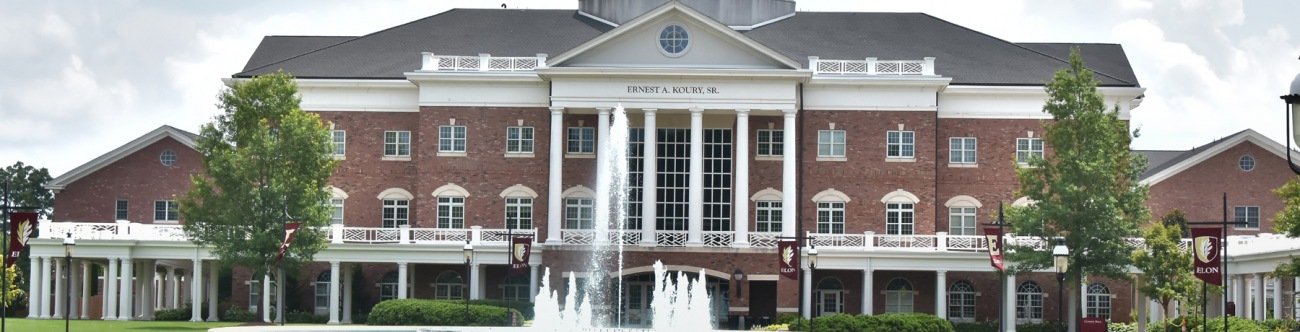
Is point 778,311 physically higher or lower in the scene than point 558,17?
lower

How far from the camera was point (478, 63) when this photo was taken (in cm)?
6166

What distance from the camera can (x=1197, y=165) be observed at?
6556 cm

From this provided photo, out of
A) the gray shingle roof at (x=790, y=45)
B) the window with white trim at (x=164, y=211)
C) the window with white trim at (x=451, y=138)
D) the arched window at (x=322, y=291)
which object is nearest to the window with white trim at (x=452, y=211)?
the window with white trim at (x=451, y=138)

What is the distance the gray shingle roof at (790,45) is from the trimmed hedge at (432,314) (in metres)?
13.7

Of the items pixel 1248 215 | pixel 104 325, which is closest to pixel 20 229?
A: pixel 104 325

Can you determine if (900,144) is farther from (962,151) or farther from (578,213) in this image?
(578,213)

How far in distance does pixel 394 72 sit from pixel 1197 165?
96.7ft

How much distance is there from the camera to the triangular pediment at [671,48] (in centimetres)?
5881

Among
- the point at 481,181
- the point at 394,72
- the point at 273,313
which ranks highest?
the point at 394,72

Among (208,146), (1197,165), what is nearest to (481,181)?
(208,146)

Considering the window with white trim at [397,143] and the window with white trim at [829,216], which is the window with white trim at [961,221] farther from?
the window with white trim at [397,143]

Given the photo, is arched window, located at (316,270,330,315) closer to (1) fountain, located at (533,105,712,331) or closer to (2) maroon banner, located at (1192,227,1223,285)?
(1) fountain, located at (533,105,712,331)

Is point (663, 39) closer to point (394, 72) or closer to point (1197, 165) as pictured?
point (394, 72)

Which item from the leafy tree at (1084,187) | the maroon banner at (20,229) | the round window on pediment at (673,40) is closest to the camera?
the maroon banner at (20,229)
